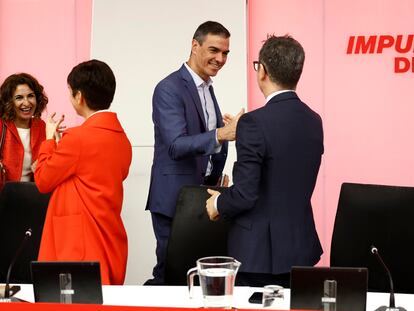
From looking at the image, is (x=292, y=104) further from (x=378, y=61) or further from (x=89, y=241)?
(x=378, y=61)

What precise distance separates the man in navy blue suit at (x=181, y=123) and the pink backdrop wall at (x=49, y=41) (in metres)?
2.01

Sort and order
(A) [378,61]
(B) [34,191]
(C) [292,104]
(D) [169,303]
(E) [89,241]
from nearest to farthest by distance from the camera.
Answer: (D) [169,303]
(C) [292,104]
(E) [89,241]
(B) [34,191]
(A) [378,61]

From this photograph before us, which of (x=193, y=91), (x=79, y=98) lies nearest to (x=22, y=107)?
(x=193, y=91)

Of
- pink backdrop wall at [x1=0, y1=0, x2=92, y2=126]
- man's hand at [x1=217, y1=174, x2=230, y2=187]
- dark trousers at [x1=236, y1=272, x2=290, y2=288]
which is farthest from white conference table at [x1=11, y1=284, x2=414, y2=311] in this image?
pink backdrop wall at [x1=0, y1=0, x2=92, y2=126]

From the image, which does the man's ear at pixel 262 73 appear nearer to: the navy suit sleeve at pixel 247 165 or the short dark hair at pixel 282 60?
the short dark hair at pixel 282 60

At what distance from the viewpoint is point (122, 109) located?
580 centimetres

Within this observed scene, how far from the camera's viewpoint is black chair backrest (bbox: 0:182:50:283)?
3.94 metres

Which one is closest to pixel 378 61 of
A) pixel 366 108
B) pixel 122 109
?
pixel 366 108

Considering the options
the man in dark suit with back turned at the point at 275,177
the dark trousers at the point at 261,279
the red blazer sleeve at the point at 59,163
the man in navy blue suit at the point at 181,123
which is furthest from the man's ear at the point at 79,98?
the dark trousers at the point at 261,279

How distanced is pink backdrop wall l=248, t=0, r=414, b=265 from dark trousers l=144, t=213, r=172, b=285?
1.82 m

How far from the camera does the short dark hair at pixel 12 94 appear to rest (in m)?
4.76

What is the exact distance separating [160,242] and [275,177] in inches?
47.8

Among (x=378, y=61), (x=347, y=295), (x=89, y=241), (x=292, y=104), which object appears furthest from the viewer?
(x=378, y=61)

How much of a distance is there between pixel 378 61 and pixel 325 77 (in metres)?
0.37
